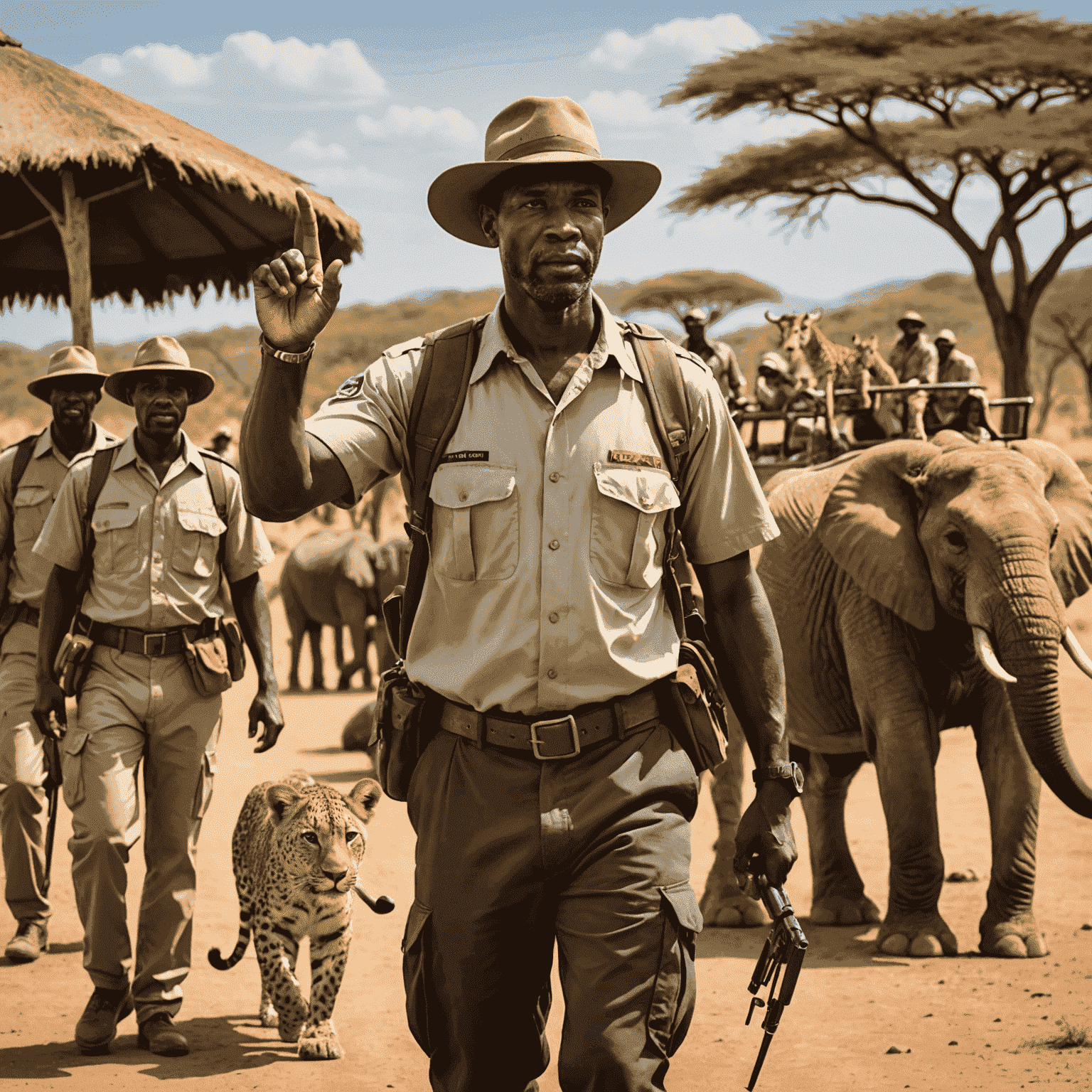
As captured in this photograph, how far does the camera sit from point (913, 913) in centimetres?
718

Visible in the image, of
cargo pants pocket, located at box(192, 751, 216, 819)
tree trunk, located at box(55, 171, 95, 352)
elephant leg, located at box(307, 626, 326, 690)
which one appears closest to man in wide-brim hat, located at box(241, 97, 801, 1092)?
cargo pants pocket, located at box(192, 751, 216, 819)

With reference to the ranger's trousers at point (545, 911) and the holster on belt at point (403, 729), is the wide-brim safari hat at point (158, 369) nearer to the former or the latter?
the holster on belt at point (403, 729)

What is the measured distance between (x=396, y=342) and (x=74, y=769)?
4602 centimetres

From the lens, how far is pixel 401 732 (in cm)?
342

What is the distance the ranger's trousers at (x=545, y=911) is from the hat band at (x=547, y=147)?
4.02 ft

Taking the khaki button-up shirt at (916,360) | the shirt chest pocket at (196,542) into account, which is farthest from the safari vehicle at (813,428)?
the shirt chest pocket at (196,542)

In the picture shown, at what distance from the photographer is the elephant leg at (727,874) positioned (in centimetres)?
802

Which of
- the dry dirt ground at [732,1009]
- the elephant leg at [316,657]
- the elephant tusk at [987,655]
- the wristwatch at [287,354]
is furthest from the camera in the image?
the elephant leg at [316,657]

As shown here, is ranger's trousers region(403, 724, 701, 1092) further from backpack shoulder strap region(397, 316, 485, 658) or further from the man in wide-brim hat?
backpack shoulder strap region(397, 316, 485, 658)

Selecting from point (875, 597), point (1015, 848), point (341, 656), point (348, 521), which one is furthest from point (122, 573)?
point (348, 521)

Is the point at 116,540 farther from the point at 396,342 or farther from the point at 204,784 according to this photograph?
the point at 396,342

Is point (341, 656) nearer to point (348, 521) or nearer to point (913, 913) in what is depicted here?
point (913, 913)

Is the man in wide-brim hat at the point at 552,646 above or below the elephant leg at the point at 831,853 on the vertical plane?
above

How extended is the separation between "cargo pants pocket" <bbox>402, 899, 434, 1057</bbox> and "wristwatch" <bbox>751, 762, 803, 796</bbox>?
75cm
